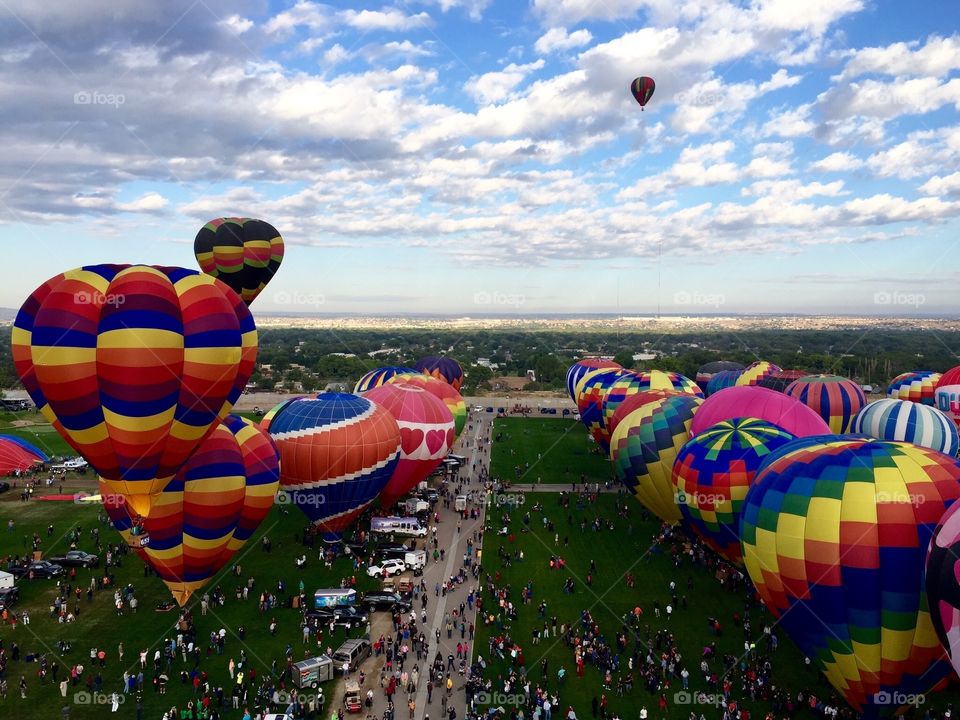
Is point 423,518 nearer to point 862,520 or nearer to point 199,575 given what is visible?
point 199,575

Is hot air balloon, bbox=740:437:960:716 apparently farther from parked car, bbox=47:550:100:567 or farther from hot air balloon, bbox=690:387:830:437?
parked car, bbox=47:550:100:567

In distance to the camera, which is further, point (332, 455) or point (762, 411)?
point (762, 411)

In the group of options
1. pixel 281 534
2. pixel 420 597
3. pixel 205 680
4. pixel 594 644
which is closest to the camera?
pixel 205 680

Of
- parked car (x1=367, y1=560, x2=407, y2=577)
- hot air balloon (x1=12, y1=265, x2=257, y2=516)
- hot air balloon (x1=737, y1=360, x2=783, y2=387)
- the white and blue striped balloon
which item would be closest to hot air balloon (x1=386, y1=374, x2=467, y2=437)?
parked car (x1=367, y1=560, x2=407, y2=577)

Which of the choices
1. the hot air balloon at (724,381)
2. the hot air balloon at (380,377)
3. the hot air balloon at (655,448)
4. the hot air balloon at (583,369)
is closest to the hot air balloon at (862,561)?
the hot air balloon at (655,448)

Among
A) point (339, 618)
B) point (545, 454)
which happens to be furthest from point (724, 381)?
point (339, 618)

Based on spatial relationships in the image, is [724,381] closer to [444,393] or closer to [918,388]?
[918,388]

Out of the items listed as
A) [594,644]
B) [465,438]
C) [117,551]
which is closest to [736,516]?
[594,644]
